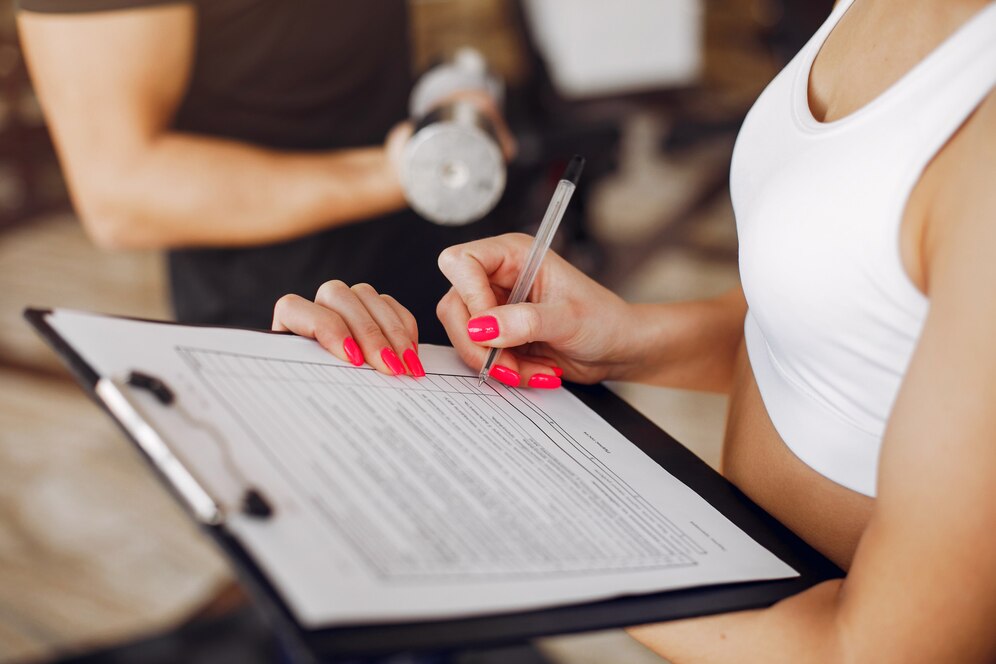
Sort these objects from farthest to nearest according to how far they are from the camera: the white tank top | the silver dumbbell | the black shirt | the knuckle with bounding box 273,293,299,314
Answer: the black shirt
the silver dumbbell
the knuckle with bounding box 273,293,299,314
the white tank top

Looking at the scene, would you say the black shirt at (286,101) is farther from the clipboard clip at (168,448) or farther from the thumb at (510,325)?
the clipboard clip at (168,448)

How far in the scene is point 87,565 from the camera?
5.39 ft

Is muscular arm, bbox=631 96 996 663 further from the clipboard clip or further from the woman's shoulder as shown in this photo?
the clipboard clip

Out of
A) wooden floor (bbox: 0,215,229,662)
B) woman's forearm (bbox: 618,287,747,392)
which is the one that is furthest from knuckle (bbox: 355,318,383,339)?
wooden floor (bbox: 0,215,229,662)

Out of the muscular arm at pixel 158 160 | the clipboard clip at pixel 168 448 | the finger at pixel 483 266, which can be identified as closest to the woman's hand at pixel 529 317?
the finger at pixel 483 266

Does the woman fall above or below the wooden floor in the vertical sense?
above

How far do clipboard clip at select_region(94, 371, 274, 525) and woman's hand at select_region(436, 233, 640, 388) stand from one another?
0.67ft

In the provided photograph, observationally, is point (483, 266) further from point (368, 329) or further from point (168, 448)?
point (168, 448)

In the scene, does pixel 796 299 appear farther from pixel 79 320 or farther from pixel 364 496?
pixel 79 320

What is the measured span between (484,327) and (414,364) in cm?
5

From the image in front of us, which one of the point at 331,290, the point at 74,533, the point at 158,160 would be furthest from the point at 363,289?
the point at 74,533

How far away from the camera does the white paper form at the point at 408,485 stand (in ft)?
1.13

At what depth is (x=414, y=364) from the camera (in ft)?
1.71

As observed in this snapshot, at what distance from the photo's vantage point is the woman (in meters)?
0.38
